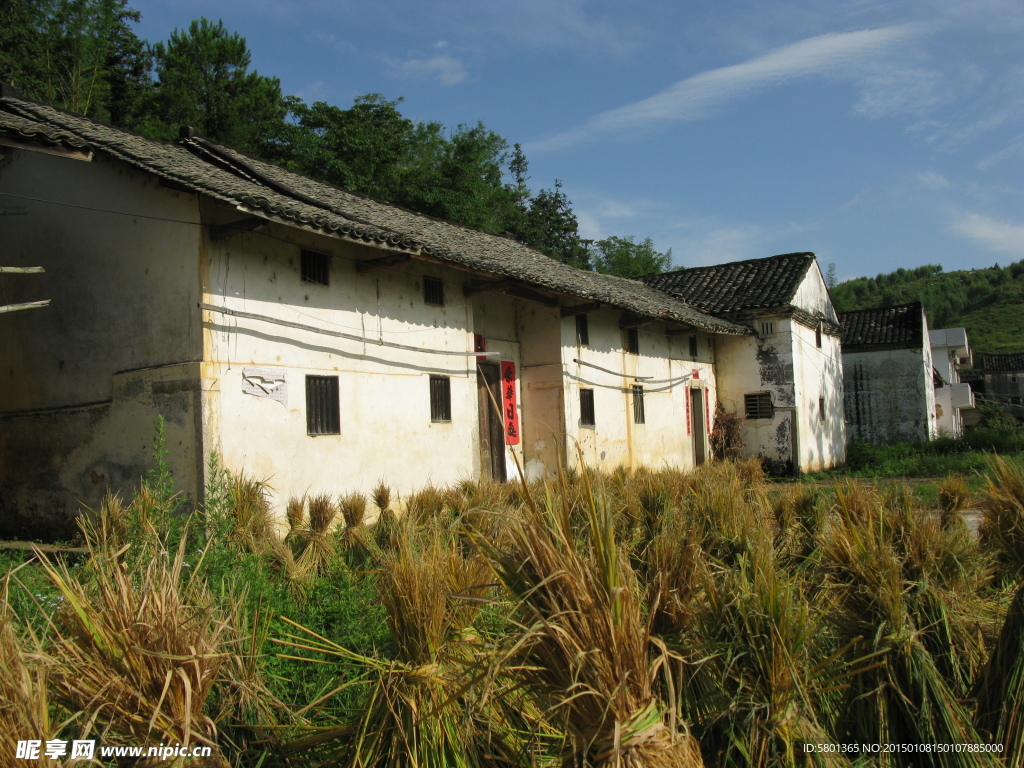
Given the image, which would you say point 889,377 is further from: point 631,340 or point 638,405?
point 631,340

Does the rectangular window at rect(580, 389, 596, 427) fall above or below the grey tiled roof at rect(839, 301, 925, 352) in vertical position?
below

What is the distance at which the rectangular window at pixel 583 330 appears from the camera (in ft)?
46.6

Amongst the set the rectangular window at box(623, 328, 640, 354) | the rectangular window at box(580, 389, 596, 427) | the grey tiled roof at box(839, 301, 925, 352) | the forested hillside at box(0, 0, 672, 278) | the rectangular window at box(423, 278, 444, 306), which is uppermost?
the forested hillside at box(0, 0, 672, 278)

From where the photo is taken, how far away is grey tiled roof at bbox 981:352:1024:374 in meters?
47.6

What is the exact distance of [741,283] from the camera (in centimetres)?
2081

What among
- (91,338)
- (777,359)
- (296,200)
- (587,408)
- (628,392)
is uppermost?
(296,200)

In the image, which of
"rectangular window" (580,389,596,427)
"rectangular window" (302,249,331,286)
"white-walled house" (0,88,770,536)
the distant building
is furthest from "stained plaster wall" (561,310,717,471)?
the distant building

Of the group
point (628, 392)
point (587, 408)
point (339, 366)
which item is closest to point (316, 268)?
point (339, 366)

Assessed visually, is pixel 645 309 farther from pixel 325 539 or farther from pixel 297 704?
pixel 297 704

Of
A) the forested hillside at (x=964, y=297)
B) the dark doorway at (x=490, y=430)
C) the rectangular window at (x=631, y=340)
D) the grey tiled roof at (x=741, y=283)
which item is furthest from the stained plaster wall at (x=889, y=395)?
the forested hillside at (x=964, y=297)

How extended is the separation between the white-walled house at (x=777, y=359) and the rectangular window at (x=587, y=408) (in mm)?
6662

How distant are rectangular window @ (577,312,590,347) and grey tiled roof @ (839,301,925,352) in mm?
13055

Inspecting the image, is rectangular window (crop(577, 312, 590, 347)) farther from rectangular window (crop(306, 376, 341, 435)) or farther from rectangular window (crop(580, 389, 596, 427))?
rectangular window (crop(306, 376, 341, 435))

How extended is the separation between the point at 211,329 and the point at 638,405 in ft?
33.3
